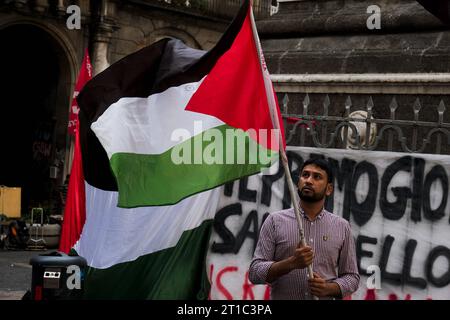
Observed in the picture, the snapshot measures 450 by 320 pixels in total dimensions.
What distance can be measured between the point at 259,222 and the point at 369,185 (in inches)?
34.0

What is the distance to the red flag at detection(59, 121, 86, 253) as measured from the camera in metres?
7.36

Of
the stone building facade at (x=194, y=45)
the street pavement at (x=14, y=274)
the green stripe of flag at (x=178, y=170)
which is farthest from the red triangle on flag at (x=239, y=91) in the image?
the street pavement at (x=14, y=274)

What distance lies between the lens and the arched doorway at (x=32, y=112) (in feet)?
74.3

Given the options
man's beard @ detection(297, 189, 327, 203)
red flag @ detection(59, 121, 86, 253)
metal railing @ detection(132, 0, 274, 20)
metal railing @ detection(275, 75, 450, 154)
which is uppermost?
metal railing @ detection(132, 0, 274, 20)

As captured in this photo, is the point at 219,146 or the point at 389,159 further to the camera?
the point at 389,159

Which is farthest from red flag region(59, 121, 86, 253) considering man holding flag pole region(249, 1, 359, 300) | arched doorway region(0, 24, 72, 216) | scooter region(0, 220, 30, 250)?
arched doorway region(0, 24, 72, 216)

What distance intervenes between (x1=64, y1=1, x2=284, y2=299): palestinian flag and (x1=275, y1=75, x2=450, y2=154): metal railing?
0.66 metres

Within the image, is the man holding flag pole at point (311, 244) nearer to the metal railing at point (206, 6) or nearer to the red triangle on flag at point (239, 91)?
the red triangle on flag at point (239, 91)

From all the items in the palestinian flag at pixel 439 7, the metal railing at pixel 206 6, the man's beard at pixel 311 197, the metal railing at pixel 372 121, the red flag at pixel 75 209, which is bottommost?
the red flag at pixel 75 209

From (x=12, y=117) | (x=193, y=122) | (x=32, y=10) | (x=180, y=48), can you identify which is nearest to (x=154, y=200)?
(x=193, y=122)

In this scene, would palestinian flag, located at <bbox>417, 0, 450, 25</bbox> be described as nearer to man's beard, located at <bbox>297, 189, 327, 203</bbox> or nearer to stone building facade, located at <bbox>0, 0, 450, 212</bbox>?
man's beard, located at <bbox>297, 189, 327, 203</bbox>

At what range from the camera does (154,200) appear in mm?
6121

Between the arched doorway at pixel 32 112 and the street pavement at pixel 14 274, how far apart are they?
7.21 m
